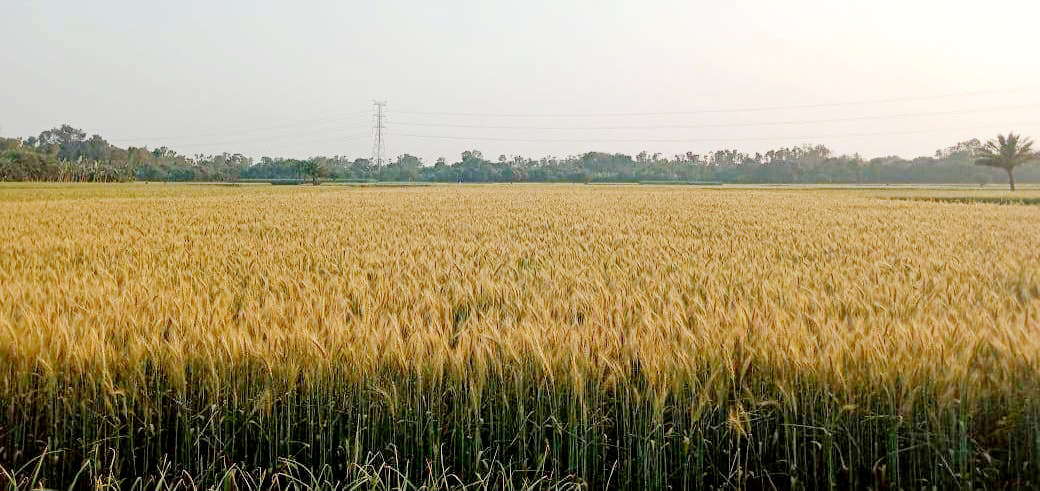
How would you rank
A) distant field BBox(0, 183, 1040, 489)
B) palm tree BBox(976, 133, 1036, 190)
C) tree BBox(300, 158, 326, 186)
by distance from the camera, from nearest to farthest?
distant field BBox(0, 183, 1040, 489)
palm tree BBox(976, 133, 1036, 190)
tree BBox(300, 158, 326, 186)

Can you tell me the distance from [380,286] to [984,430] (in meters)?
3.24

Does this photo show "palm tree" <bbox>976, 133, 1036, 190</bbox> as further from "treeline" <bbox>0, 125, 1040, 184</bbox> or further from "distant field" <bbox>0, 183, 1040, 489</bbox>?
"distant field" <bbox>0, 183, 1040, 489</bbox>

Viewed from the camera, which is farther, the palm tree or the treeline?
the treeline

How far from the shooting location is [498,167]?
5025 inches

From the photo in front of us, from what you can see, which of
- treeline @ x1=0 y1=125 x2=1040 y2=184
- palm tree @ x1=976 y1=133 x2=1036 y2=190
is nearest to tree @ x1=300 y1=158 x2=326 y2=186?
treeline @ x1=0 y1=125 x2=1040 y2=184

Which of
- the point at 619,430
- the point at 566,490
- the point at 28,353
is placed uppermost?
the point at 28,353

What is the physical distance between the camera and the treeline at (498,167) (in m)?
97.6

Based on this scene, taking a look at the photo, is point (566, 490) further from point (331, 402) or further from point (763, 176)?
point (763, 176)

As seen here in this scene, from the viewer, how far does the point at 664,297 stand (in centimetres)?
414

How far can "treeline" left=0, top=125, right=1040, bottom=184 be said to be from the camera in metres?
97.6

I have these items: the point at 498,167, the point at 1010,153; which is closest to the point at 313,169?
the point at 498,167

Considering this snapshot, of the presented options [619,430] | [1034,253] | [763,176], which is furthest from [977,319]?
[763,176]

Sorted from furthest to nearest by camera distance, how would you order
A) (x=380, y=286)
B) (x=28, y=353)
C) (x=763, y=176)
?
(x=763, y=176) → (x=380, y=286) → (x=28, y=353)

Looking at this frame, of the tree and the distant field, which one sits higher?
the tree
